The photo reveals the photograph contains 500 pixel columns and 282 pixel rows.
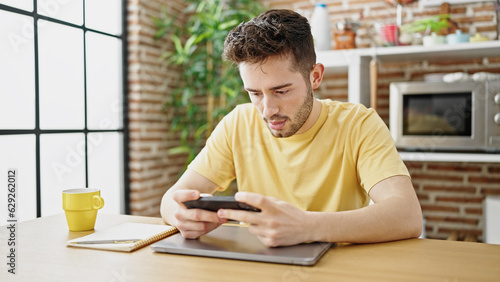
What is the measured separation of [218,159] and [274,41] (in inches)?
18.0

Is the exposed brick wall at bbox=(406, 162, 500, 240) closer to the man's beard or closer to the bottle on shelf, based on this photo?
the bottle on shelf

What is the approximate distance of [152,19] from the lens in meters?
3.02

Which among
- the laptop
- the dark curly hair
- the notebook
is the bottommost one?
the notebook

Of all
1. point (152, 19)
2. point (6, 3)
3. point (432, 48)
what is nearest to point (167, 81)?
point (152, 19)

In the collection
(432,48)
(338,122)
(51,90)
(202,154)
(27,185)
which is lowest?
(27,185)

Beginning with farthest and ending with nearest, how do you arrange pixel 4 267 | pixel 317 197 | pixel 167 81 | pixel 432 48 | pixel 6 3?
1. pixel 167 81
2. pixel 432 48
3. pixel 6 3
4. pixel 317 197
5. pixel 4 267

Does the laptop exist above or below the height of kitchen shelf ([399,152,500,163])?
below

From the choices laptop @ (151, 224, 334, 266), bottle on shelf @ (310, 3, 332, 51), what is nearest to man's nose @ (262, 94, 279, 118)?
laptop @ (151, 224, 334, 266)

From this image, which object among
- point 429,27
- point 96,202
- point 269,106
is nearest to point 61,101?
point 96,202

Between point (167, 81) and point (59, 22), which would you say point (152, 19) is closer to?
point (167, 81)

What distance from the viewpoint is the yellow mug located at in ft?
3.79

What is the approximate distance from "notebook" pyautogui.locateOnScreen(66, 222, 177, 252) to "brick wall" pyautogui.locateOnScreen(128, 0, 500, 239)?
1.83 m

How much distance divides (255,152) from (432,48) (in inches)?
57.5

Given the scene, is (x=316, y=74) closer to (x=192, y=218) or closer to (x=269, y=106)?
(x=269, y=106)
